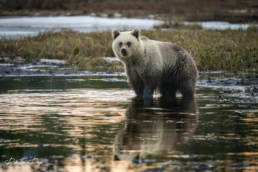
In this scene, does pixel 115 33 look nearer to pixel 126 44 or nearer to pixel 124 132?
pixel 126 44

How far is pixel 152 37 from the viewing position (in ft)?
56.6

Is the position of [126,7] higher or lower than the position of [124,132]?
higher

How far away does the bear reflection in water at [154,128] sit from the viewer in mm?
4810

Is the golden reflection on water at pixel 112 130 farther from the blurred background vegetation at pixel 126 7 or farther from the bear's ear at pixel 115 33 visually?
the blurred background vegetation at pixel 126 7

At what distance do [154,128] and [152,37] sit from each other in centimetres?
1161

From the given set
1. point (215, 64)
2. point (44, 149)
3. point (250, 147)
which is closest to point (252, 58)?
point (215, 64)

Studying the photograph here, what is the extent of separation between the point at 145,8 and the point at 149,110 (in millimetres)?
44596

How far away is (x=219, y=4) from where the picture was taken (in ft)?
174

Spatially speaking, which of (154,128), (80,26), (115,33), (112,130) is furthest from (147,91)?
(80,26)

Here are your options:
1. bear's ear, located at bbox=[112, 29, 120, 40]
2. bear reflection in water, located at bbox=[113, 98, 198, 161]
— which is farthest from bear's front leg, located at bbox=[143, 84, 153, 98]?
bear's ear, located at bbox=[112, 29, 120, 40]

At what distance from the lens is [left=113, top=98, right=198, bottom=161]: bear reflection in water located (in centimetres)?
481

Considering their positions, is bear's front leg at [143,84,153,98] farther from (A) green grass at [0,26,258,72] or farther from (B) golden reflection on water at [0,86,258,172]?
(A) green grass at [0,26,258,72]

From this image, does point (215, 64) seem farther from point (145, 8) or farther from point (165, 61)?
point (145, 8)

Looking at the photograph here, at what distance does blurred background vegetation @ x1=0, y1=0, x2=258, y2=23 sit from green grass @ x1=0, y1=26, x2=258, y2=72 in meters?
28.7
